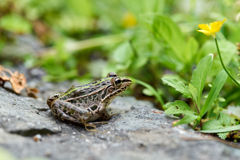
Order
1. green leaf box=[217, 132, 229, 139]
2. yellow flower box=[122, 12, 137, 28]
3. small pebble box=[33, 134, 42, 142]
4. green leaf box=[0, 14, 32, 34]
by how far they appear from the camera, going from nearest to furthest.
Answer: small pebble box=[33, 134, 42, 142], green leaf box=[217, 132, 229, 139], green leaf box=[0, 14, 32, 34], yellow flower box=[122, 12, 137, 28]

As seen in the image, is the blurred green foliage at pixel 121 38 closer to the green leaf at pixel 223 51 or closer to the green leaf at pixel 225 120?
the green leaf at pixel 223 51

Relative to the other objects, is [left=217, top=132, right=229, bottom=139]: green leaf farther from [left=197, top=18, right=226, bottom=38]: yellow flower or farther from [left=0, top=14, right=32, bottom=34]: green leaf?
[left=0, top=14, right=32, bottom=34]: green leaf

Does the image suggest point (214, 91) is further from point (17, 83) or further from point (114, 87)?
point (17, 83)

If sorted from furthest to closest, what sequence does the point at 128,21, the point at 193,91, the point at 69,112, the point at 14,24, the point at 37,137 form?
the point at 128,21
the point at 14,24
the point at 69,112
the point at 193,91
the point at 37,137

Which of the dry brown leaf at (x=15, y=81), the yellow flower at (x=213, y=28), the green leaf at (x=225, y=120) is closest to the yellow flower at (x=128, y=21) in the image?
the dry brown leaf at (x=15, y=81)

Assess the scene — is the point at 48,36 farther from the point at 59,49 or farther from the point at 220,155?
the point at 220,155

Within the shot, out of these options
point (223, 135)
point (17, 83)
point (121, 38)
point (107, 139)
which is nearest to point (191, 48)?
point (223, 135)

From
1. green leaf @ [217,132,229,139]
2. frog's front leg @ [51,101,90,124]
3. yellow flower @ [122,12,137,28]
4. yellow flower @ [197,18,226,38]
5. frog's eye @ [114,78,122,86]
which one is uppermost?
yellow flower @ [197,18,226,38]

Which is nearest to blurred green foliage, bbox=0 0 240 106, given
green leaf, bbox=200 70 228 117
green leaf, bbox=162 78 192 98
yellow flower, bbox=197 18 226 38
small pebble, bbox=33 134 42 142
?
yellow flower, bbox=197 18 226 38
